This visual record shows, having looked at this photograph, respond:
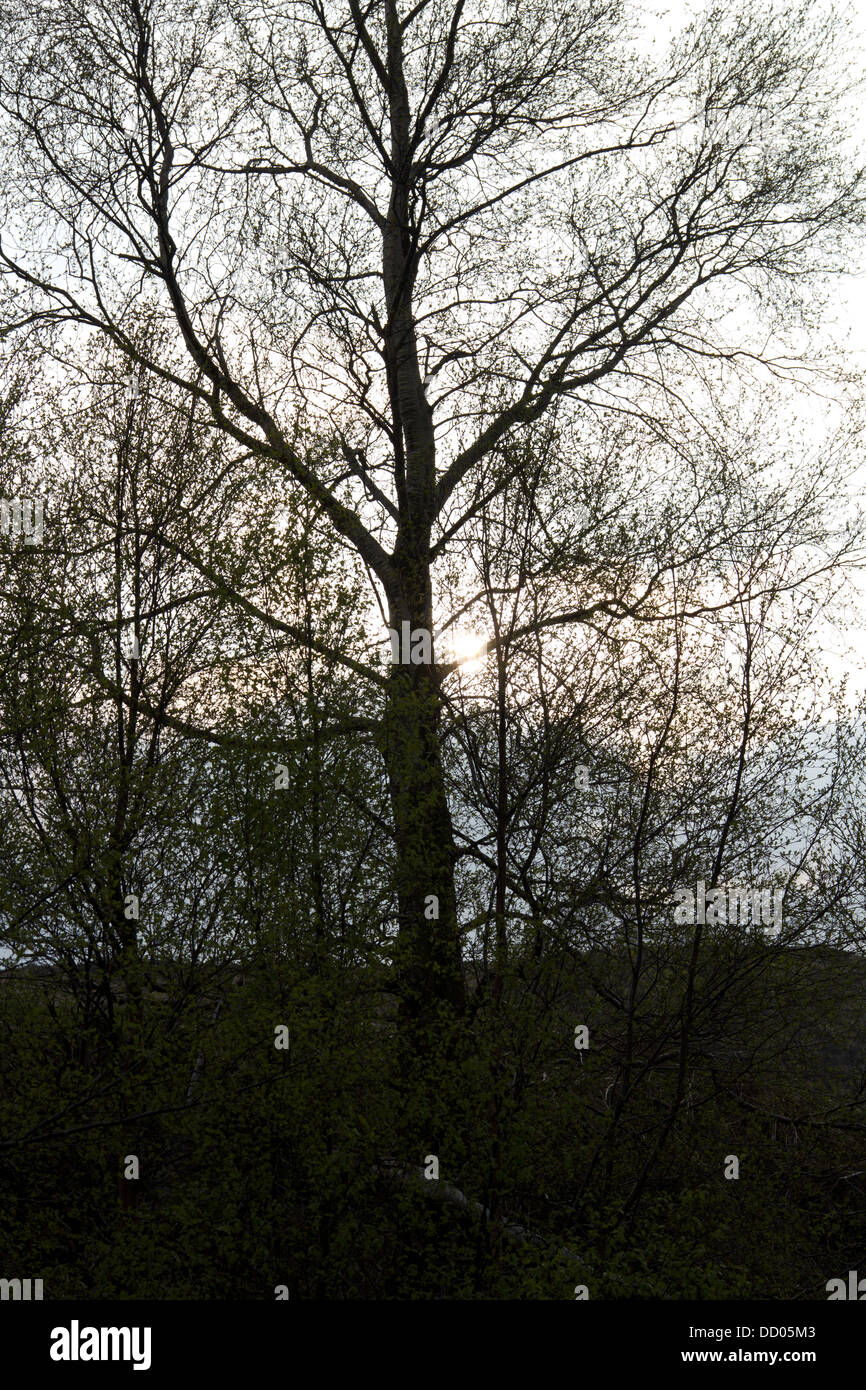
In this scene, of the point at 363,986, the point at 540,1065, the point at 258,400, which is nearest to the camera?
the point at 363,986

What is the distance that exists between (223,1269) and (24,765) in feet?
12.5

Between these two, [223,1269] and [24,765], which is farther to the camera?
[24,765]

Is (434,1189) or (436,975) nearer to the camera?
(434,1189)

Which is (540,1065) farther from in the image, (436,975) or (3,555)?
(3,555)

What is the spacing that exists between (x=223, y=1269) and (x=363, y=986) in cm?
205

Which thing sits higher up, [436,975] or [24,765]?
[24,765]

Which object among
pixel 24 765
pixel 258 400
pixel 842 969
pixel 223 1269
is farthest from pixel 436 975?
pixel 258 400

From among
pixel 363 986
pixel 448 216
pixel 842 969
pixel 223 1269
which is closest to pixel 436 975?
pixel 363 986

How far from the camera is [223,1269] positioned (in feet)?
27.0

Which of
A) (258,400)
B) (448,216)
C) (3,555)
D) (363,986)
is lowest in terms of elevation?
(363,986)
